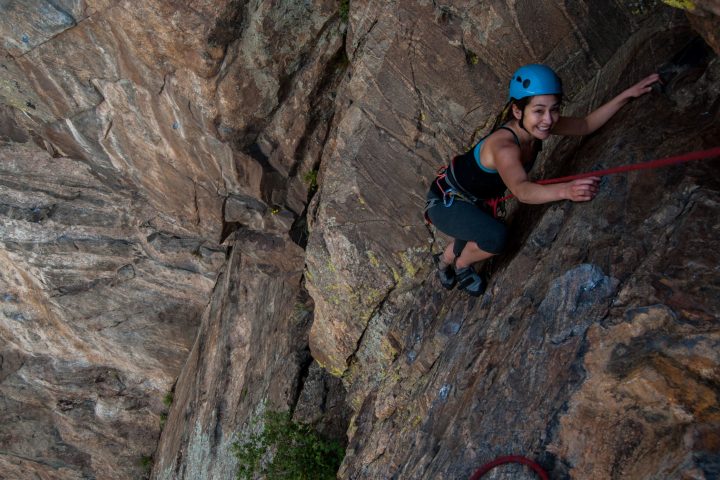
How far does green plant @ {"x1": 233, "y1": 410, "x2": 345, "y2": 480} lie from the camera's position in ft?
29.4

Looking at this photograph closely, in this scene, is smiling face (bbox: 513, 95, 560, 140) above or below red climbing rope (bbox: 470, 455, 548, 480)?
above

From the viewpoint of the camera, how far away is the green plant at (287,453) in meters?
8.96

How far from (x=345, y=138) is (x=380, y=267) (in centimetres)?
181

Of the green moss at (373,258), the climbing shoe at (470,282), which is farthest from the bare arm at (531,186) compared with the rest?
the green moss at (373,258)

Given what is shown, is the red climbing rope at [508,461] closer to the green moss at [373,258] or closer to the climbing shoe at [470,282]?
the climbing shoe at [470,282]

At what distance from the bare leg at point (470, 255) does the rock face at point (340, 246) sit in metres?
0.22

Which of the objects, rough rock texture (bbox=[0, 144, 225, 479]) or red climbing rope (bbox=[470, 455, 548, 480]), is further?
rough rock texture (bbox=[0, 144, 225, 479])

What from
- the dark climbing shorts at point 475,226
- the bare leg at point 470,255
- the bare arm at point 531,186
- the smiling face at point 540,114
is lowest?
the bare leg at point 470,255

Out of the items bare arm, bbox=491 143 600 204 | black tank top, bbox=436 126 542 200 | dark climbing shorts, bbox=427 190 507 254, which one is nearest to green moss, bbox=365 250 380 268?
dark climbing shorts, bbox=427 190 507 254

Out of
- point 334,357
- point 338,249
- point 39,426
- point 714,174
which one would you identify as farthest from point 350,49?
point 39,426

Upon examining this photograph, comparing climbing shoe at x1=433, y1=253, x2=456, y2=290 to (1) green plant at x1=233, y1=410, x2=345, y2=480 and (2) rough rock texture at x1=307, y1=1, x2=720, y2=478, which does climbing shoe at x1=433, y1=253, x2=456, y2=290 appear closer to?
(2) rough rock texture at x1=307, y1=1, x2=720, y2=478

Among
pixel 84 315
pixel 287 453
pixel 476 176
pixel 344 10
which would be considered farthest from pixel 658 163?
pixel 84 315

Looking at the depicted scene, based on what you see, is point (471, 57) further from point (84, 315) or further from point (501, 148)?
point (84, 315)

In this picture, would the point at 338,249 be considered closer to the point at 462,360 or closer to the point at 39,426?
the point at 462,360
